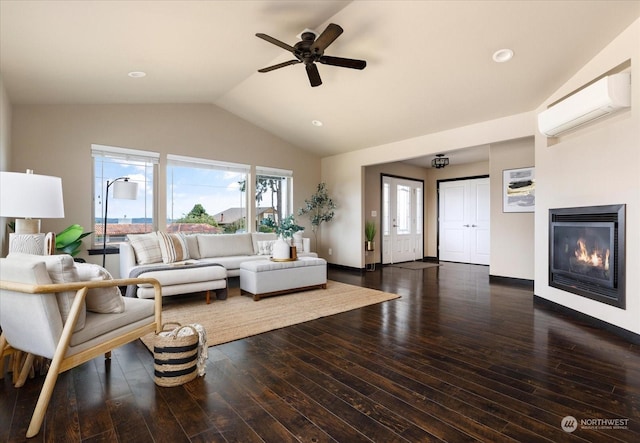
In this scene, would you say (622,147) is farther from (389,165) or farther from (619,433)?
(389,165)

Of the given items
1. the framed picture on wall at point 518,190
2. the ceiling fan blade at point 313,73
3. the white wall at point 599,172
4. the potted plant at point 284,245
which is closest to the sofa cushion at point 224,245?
the potted plant at point 284,245

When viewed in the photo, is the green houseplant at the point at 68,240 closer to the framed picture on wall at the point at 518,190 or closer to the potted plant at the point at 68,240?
the potted plant at the point at 68,240

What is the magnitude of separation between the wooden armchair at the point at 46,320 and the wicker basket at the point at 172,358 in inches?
11.3

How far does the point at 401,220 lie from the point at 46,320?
747 centimetres

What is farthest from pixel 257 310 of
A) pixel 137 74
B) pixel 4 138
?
pixel 4 138

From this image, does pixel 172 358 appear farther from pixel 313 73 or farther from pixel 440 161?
pixel 440 161

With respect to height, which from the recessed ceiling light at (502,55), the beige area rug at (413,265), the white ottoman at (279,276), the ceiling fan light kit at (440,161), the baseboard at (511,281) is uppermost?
the recessed ceiling light at (502,55)

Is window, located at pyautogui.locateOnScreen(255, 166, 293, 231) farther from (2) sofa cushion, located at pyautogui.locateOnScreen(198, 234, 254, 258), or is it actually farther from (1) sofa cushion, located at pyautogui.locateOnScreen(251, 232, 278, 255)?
(2) sofa cushion, located at pyautogui.locateOnScreen(198, 234, 254, 258)

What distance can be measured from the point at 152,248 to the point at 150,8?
121 inches

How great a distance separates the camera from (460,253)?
8211 mm

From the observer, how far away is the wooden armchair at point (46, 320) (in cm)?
167

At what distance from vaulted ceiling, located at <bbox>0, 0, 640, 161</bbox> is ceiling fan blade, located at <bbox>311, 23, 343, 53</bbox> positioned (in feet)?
1.29

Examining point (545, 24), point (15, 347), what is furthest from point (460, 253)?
point (15, 347)

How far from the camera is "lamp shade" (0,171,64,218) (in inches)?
91.9
